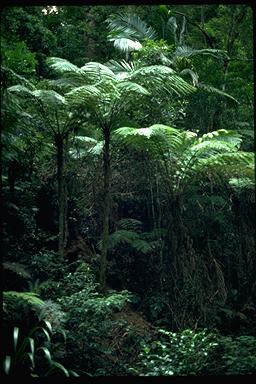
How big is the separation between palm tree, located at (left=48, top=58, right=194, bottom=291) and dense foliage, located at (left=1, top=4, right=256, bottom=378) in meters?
0.02

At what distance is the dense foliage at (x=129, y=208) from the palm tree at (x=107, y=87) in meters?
0.02

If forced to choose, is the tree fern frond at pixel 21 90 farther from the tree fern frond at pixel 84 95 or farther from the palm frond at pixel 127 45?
the palm frond at pixel 127 45

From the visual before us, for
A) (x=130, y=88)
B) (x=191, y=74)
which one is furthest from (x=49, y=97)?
(x=191, y=74)

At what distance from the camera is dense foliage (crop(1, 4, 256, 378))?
421cm

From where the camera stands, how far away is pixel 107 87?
512 cm

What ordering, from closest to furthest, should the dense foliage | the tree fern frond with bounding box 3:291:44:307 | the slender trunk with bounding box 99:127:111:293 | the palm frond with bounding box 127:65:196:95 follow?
the tree fern frond with bounding box 3:291:44:307 → the dense foliage → the palm frond with bounding box 127:65:196:95 → the slender trunk with bounding box 99:127:111:293

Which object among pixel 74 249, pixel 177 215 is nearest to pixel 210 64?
pixel 177 215

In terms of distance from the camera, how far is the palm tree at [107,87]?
5105mm

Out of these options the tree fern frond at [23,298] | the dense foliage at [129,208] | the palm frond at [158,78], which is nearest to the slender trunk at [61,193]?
the dense foliage at [129,208]

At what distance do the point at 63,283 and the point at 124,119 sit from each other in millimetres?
1881

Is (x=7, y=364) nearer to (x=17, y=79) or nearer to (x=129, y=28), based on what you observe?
(x=17, y=79)

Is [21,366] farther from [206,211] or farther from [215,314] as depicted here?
[206,211]

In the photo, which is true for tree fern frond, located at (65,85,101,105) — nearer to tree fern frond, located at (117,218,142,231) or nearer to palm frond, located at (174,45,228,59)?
tree fern frond, located at (117,218,142,231)

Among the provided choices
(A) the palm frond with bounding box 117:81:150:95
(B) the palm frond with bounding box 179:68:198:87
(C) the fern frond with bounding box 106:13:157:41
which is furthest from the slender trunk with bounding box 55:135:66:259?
(C) the fern frond with bounding box 106:13:157:41
